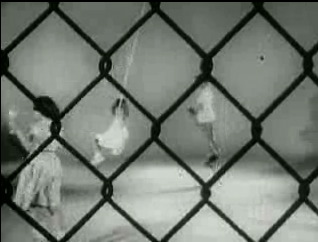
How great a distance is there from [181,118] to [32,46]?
0.52 m

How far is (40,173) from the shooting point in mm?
1191

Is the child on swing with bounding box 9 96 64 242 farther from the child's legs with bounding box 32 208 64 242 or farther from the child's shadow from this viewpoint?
the child's shadow

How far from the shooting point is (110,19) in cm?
208

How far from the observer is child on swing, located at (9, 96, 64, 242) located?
584mm

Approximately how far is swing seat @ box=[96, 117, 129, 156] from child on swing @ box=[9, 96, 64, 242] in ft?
0.47

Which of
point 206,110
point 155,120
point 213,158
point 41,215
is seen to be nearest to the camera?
point 155,120

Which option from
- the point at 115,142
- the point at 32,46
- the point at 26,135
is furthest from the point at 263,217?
the point at 26,135

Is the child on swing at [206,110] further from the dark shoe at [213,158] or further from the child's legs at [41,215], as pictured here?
the child's legs at [41,215]

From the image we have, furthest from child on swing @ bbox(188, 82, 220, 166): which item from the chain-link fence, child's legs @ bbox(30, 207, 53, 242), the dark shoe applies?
child's legs @ bbox(30, 207, 53, 242)

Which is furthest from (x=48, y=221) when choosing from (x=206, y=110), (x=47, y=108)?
(x=47, y=108)

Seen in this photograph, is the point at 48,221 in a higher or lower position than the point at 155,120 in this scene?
lower

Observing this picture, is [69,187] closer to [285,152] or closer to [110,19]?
[110,19]

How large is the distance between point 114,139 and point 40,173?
0.47m

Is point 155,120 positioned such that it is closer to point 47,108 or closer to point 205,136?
point 47,108
